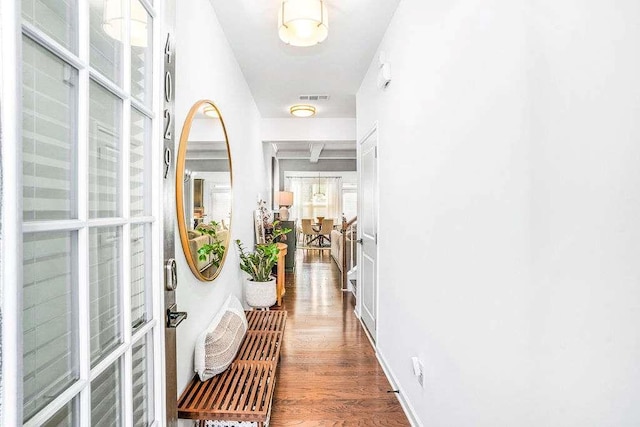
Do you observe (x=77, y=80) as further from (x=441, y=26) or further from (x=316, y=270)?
(x=316, y=270)

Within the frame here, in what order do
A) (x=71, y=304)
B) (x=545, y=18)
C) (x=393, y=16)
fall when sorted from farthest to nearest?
1. (x=393, y=16)
2. (x=545, y=18)
3. (x=71, y=304)

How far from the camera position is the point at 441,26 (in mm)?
1556

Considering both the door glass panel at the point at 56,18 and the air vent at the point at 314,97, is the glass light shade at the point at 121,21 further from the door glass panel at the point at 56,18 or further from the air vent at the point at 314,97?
the air vent at the point at 314,97

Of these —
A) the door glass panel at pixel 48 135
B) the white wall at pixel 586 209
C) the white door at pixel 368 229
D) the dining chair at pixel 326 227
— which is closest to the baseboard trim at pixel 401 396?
the white door at pixel 368 229

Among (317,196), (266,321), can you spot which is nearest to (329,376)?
(266,321)

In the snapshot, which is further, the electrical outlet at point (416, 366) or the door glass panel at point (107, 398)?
the electrical outlet at point (416, 366)

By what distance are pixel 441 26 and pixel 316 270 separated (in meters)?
5.50

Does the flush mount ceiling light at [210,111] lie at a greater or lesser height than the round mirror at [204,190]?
greater

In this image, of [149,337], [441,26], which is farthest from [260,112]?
[149,337]

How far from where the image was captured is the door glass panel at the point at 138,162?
1006 mm

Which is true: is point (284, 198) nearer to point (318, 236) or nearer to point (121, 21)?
point (318, 236)

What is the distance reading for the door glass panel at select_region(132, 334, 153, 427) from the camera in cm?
101

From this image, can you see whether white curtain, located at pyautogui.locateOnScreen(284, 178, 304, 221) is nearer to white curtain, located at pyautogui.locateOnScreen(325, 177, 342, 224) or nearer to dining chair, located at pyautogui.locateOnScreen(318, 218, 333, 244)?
white curtain, located at pyautogui.locateOnScreen(325, 177, 342, 224)

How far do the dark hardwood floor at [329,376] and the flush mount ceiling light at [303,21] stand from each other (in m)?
2.31
